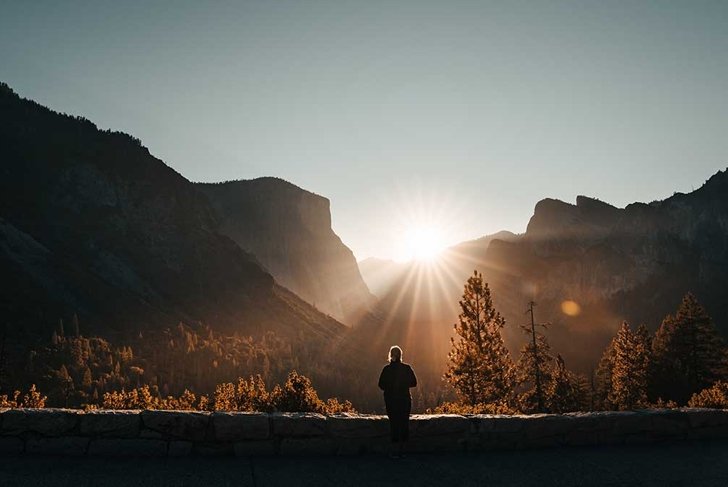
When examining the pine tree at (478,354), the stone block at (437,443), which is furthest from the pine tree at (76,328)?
the stone block at (437,443)

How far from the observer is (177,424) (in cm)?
836

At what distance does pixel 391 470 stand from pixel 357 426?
1.20 metres

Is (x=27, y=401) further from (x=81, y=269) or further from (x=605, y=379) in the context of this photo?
(x=81, y=269)

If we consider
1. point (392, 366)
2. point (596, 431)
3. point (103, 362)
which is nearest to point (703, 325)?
point (596, 431)

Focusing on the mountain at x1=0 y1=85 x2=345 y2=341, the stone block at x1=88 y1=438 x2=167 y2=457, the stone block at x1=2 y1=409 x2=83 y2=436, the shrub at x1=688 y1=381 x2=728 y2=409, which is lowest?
the shrub at x1=688 y1=381 x2=728 y2=409

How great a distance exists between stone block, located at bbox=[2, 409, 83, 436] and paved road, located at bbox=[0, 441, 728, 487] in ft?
1.48

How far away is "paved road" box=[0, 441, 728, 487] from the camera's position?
712cm

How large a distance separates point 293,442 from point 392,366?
8.05ft

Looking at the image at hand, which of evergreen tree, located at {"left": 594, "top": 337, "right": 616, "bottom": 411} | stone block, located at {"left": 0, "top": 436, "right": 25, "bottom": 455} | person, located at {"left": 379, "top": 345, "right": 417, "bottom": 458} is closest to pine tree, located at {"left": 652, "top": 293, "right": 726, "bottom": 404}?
evergreen tree, located at {"left": 594, "top": 337, "right": 616, "bottom": 411}

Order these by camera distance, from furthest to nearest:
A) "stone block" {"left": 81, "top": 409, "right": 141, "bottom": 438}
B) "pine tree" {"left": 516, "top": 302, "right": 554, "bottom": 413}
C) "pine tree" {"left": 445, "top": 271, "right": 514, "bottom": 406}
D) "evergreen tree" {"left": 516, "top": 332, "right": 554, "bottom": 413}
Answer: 1. "evergreen tree" {"left": 516, "top": 332, "right": 554, "bottom": 413}
2. "pine tree" {"left": 516, "top": 302, "right": 554, "bottom": 413}
3. "pine tree" {"left": 445, "top": 271, "right": 514, "bottom": 406}
4. "stone block" {"left": 81, "top": 409, "right": 141, "bottom": 438}

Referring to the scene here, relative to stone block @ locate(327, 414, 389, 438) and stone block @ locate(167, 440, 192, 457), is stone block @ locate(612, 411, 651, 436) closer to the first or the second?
stone block @ locate(327, 414, 389, 438)

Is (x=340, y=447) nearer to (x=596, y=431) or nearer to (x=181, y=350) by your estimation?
(x=596, y=431)

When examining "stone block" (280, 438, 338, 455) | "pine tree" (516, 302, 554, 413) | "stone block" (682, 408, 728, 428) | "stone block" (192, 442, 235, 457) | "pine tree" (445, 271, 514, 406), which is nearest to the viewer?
"stone block" (192, 442, 235, 457)

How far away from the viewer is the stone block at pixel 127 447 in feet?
26.2
